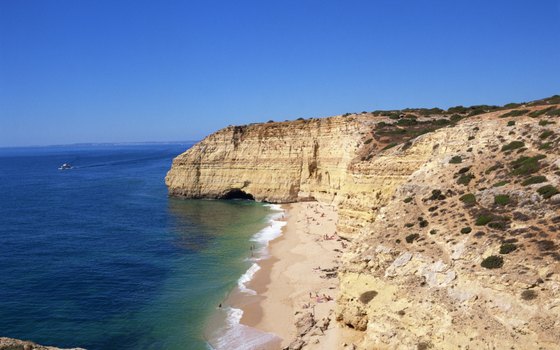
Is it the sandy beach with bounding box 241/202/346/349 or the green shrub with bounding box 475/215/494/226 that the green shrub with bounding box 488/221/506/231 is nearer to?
the green shrub with bounding box 475/215/494/226

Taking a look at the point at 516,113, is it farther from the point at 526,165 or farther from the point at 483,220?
the point at 483,220

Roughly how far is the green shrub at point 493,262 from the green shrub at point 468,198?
17.0ft

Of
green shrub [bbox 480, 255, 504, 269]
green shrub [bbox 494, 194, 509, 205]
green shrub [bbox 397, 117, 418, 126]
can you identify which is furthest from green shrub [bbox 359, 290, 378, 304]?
green shrub [bbox 397, 117, 418, 126]

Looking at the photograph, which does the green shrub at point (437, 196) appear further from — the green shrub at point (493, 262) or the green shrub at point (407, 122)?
the green shrub at point (407, 122)

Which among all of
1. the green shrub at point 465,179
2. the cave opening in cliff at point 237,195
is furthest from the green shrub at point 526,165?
the cave opening in cliff at point 237,195

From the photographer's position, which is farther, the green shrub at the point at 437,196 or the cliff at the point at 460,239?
the green shrub at the point at 437,196

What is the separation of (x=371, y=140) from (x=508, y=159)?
22385 millimetres

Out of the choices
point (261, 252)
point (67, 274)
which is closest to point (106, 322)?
point (67, 274)

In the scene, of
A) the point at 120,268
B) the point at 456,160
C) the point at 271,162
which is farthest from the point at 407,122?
the point at 120,268

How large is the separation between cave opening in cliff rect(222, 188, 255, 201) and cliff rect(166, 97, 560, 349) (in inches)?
1537

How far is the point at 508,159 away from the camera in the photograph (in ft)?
77.2

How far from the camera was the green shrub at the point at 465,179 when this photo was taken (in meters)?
23.0

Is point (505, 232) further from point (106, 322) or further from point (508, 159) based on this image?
point (106, 322)

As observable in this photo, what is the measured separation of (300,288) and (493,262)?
54.0ft
